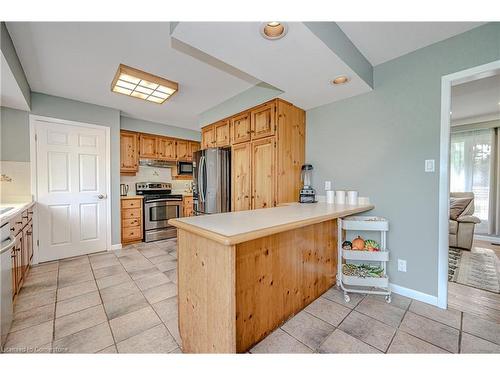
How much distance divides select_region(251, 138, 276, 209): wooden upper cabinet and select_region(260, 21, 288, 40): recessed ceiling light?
1.23 metres

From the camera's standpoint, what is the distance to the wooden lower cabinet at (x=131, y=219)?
388 centimetres

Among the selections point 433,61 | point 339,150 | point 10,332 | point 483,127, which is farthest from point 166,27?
point 483,127

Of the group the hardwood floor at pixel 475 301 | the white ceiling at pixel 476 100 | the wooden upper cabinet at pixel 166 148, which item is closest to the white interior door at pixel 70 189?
the wooden upper cabinet at pixel 166 148

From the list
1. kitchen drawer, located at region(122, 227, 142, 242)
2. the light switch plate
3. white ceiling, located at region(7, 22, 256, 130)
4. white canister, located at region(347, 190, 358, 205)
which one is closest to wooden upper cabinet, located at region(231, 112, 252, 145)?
white ceiling, located at region(7, 22, 256, 130)

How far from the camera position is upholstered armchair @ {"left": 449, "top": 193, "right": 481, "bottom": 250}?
3.31m

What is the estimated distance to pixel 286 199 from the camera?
2.60 metres

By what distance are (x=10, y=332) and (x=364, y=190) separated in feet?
10.8

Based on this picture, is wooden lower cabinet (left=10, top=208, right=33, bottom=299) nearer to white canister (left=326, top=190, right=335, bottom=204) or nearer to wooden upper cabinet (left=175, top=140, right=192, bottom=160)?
wooden upper cabinet (left=175, top=140, right=192, bottom=160)

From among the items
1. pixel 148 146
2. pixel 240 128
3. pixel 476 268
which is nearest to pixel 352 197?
pixel 240 128

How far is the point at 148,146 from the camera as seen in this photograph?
4.42 meters

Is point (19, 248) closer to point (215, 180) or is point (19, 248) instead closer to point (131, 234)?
point (131, 234)

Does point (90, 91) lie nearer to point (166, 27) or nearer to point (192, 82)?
point (192, 82)

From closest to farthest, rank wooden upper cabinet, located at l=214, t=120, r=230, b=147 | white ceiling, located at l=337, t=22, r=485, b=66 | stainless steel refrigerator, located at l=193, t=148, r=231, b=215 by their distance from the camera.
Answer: white ceiling, located at l=337, t=22, r=485, b=66, stainless steel refrigerator, located at l=193, t=148, r=231, b=215, wooden upper cabinet, located at l=214, t=120, r=230, b=147

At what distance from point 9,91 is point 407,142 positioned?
418 centimetres
